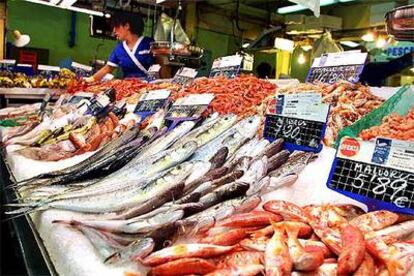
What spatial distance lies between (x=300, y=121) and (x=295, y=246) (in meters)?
1.07

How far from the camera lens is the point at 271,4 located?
14.4 meters

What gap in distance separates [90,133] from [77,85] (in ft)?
8.80

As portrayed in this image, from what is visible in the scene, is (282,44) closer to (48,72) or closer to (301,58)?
(301,58)

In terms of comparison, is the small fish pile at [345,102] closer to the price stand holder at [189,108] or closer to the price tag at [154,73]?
the price stand holder at [189,108]

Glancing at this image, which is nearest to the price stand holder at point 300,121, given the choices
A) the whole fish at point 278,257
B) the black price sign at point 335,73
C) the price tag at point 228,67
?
the black price sign at point 335,73

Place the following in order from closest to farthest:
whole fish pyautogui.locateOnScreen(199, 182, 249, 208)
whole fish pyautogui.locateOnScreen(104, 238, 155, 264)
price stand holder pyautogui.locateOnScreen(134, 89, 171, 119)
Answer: whole fish pyautogui.locateOnScreen(104, 238, 155, 264), whole fish pyautogui.locateOnScreen(199, 182, 249, 208), price stand holder pyautogui.locateOnScreen(134, 89, 171, 119)

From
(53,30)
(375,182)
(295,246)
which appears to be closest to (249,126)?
(375,182)

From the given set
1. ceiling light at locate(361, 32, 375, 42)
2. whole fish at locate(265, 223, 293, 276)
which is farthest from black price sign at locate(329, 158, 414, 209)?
ceiling light at locate(361, 32, 375, 42)

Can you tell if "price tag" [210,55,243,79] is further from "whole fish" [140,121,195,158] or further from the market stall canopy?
the market stall canopy

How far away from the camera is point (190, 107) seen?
10.7 feet

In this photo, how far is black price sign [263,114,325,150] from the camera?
88.0 inches

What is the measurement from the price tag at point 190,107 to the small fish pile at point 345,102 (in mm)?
777

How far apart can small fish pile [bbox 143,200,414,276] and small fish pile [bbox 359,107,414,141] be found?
23.7 inches

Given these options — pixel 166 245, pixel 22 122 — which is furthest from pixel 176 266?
pixel 22 122
